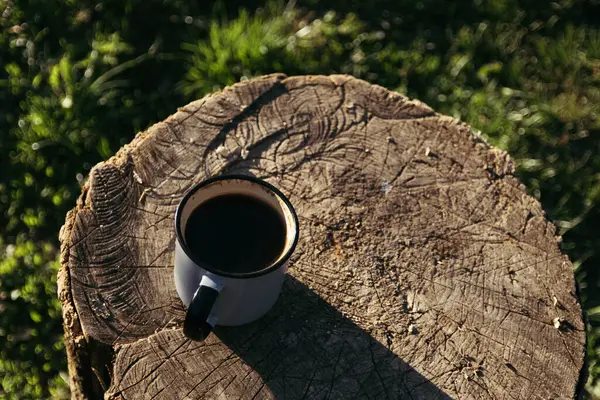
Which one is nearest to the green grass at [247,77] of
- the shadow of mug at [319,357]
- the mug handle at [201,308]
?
the shadow of mug at [319,357]

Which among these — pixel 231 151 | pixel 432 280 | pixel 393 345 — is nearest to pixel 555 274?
pixel 432 280

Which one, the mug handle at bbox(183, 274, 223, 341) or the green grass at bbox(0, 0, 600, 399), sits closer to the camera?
the mug handle at bbox(183, 274, 223, 341)

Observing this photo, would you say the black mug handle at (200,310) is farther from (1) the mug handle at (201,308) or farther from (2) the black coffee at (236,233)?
(2) the black coffee at (236,233)

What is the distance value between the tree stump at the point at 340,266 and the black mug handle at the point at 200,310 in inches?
9.2

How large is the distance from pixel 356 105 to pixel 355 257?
577 mm

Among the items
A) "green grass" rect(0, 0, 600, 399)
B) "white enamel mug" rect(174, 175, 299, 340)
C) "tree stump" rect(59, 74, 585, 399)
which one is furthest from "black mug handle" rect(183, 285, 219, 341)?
"green grass" rect(0, 0, 600, 399)

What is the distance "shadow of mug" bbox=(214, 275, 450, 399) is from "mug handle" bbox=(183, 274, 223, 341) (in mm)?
238

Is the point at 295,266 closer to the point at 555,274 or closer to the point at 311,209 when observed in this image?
the point at 311,209

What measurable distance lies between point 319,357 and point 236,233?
0.41m

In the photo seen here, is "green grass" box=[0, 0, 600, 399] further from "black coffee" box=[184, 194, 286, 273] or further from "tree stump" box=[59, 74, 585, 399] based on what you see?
"black coffee" box=[184, 194, 286, 273]

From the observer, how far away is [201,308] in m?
1.54

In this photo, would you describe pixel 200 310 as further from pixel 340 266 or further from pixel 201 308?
pixel 340 266

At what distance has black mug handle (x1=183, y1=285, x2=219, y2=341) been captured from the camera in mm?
1533

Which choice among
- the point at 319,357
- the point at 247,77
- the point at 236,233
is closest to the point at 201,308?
the point at 236,233
